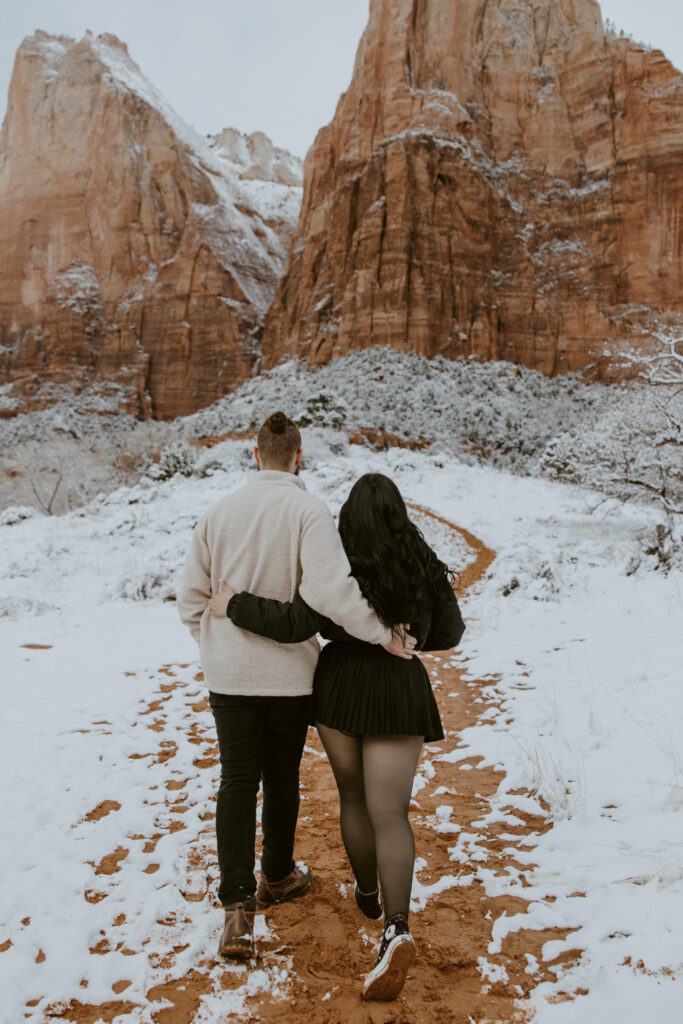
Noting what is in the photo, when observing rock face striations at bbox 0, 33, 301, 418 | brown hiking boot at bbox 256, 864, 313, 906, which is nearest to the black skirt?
brown hiking boot at bbox 256, 864, 313, 906

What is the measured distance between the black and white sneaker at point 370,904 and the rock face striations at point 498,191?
123 feet

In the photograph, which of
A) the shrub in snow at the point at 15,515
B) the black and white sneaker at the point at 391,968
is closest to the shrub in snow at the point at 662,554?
the black and white sneaker at the point at 391,968

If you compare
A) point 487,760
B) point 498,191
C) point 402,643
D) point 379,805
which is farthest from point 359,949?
point 498,191

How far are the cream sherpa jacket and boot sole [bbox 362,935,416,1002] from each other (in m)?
0.90

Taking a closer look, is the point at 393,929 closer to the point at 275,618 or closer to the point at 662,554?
the point at 275,618

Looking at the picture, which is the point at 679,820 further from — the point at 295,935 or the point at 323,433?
the point at 323,433

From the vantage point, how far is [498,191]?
42.6m

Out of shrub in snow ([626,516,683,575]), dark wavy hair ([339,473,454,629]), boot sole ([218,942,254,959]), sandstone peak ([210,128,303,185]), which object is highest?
sandstone peak ([210,128,303,185])

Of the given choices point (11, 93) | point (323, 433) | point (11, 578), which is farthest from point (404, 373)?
point (11, 93)

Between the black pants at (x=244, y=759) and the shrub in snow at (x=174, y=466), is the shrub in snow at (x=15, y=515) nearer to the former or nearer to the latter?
the shrub in snow at (x=174, y=466)

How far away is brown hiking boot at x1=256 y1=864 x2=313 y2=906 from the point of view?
8.74ft

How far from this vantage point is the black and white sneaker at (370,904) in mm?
2521

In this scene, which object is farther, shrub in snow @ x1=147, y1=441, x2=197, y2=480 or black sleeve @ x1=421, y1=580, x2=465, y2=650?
shrub in snow @ x1=147, y1=441, x2=197, y2=480

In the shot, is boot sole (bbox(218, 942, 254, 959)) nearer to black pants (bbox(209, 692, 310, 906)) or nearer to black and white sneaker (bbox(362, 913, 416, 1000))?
black pants (bbox(209, 692, 310, 906))
